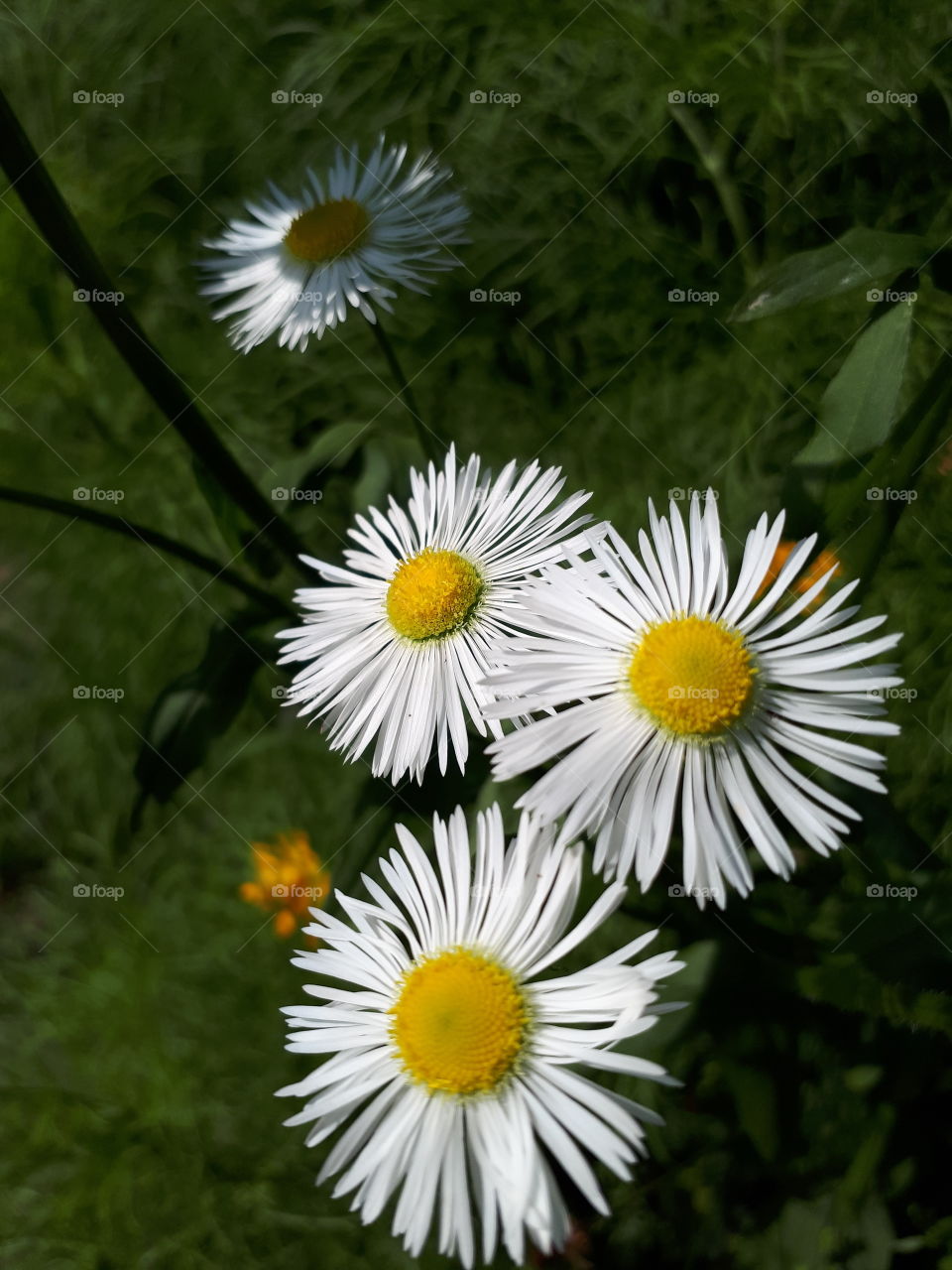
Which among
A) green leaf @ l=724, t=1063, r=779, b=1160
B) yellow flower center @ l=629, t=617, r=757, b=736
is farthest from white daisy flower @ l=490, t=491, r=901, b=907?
green leaf @ l=724, t=1063, r=779, b=1160

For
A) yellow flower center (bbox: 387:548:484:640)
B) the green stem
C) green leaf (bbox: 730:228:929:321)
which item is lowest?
yellow flower center (bbox: 387:548:484:640)

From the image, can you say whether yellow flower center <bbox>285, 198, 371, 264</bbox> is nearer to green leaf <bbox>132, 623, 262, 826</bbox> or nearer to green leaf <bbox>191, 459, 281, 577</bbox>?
green leaf <bbox>191, 459, 281, 577</bbox>

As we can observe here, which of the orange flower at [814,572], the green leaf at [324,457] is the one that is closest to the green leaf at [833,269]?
the orange flower at [814,572]

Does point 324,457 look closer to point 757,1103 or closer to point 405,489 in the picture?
point 405,489

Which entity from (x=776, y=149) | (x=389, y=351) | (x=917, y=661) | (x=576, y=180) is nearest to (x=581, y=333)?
(x=576, y=180)

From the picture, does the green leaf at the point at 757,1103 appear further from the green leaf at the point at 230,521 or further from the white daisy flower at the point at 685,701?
the green leaf at the point at 230,521
